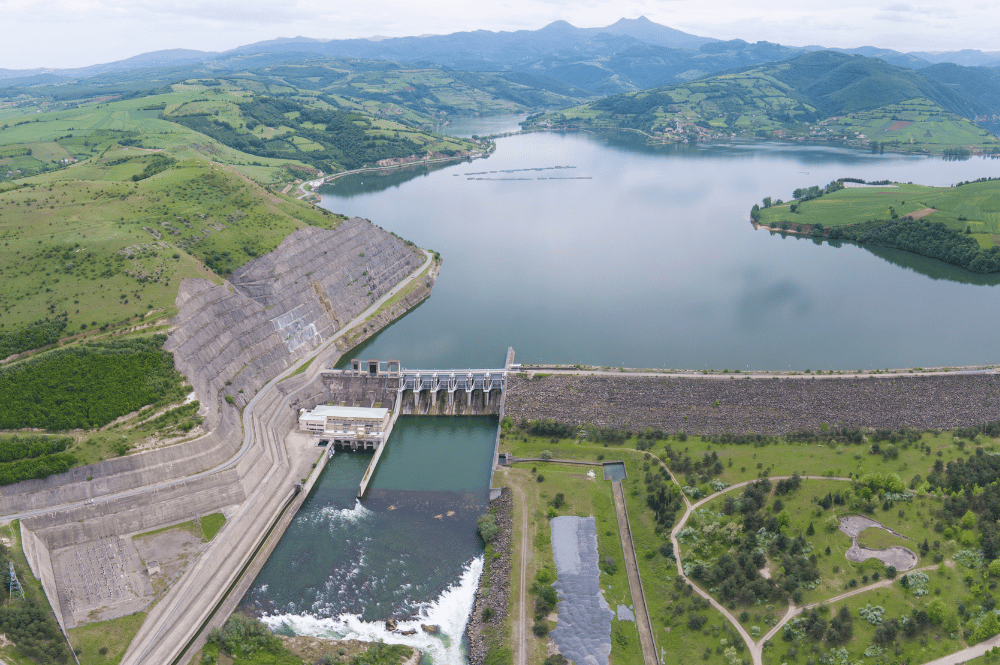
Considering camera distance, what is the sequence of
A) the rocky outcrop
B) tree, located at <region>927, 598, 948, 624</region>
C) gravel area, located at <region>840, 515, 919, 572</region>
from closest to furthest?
tree, located at <region>927, 598, 948, 624</region> → the rocky outcrop → gravel area, located at <region>840, 515, 919, 572</region>

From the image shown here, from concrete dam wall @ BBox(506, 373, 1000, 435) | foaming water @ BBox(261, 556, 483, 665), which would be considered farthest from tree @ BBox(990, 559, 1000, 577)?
foaming water @ BBox(261, 556, 483, 665)

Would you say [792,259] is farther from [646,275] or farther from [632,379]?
[632,379]

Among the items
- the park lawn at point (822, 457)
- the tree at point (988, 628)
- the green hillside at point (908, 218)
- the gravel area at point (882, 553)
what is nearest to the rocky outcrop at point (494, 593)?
the park lawn at point (822, 457)

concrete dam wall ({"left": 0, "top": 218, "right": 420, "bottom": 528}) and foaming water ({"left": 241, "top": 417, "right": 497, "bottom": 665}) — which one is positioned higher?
concrete dam wall ({"left": 0, "top": 218, "right": 420, "bottom": 528})

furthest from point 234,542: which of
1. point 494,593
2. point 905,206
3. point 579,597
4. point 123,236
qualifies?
point 905,206

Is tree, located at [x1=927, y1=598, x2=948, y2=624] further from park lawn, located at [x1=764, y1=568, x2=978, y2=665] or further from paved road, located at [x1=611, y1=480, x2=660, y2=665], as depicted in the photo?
paved road, located at [x1=611, y1=480, x2=660, y2=665]

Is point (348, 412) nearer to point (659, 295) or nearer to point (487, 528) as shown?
point (487, 528)

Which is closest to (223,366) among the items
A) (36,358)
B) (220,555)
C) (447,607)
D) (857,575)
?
(36,358)
